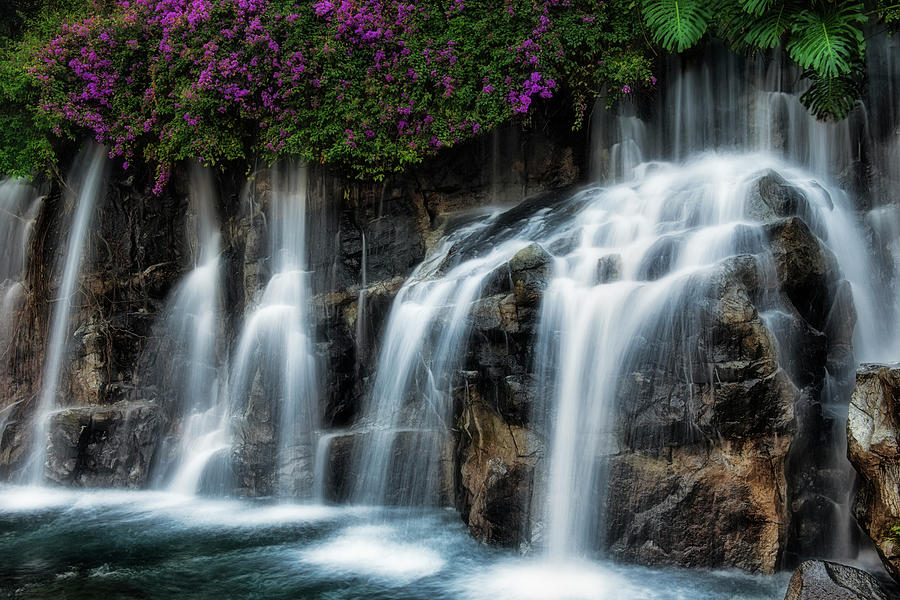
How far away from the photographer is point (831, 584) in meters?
4.67

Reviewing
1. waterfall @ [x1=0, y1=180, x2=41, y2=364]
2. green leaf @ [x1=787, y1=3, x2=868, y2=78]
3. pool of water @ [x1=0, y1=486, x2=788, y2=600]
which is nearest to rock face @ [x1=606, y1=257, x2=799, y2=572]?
pool of water @ [x1=0, y1=486, x2=788, y2=600]

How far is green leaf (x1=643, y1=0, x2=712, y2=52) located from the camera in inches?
340

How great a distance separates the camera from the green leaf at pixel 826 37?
24.8 ft

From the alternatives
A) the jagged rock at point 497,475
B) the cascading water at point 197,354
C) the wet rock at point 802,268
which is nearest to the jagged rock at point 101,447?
the cascading water at point 197,354

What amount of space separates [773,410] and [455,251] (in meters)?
4.97

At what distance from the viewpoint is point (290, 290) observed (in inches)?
422

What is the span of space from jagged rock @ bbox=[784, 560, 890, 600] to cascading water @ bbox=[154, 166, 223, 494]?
7702 millimetres

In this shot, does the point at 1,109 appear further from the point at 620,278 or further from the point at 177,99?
the point at 620,278

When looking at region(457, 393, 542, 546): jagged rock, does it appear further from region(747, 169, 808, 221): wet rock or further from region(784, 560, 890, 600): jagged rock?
region(747, 169, 808, 221): wet rock

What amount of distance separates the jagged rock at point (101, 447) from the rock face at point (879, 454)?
31.1 ft

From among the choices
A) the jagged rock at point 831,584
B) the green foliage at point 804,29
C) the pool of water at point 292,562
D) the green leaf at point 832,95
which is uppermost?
the green foliage at point 804,29

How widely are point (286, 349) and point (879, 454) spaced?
7489 millimetres

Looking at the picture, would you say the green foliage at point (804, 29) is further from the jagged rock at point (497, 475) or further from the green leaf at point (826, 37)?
the jagged rock at point (497, 475)

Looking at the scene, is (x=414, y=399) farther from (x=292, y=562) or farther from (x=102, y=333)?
(x=102, y=333)
